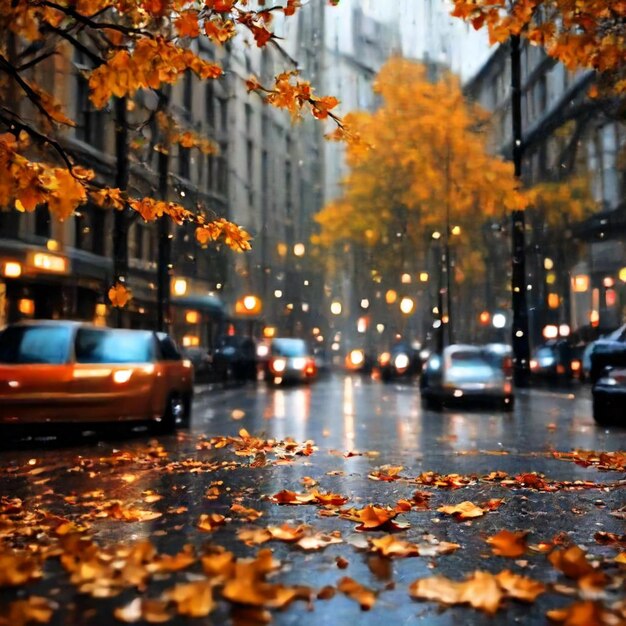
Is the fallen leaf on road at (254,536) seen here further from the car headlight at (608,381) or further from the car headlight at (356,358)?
the car headlight at (356,358)

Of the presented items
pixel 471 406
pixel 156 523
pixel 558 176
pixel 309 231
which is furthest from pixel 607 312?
pixel 309 231

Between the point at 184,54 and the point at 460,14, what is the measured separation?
8.60 ft

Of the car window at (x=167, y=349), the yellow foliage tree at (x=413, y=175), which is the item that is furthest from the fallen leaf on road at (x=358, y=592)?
the yellow foliage tree at (x=413, y=175)

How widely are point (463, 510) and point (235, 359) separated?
113 ft

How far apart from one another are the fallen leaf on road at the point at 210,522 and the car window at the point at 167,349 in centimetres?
838

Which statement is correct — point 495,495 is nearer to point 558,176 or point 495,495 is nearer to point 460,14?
point 460,14

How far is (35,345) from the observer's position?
13016mm

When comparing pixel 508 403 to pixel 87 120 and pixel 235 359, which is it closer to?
pixel 235 359

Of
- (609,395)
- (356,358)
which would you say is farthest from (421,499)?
(356,358)

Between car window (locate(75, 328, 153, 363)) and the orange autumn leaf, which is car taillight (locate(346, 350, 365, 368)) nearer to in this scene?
car window (locate(75, 328, 153, 363))

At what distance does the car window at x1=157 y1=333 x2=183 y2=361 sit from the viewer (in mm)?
15222

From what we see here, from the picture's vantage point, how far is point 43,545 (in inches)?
229

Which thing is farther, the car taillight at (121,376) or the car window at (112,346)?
the car window at (112,346)

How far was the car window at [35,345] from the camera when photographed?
12836mm
